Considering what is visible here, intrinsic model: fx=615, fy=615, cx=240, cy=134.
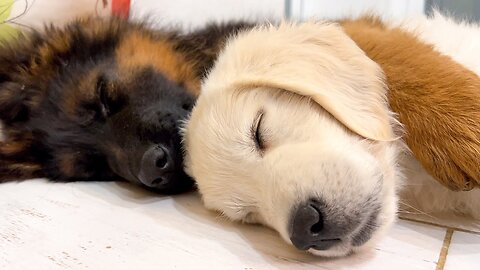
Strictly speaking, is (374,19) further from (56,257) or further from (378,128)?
(56,257)

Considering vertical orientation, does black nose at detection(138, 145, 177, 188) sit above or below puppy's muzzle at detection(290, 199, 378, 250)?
below

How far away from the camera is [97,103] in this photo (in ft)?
5.56

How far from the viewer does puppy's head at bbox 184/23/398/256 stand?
1.08 metres

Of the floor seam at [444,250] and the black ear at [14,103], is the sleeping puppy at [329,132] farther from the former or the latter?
the black ear at [14,103]

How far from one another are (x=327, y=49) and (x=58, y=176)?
86cm

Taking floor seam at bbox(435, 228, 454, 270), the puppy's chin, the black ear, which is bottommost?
the black ear

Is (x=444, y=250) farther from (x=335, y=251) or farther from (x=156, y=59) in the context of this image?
(x=156, y=59)

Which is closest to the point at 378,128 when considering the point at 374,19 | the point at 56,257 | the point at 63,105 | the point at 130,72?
the point at 374,19

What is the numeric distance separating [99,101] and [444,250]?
3.27ft

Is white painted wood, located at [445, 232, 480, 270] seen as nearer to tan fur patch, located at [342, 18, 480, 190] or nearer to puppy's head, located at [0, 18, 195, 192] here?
tan fur patch, located at [342, 18, 480, 190]

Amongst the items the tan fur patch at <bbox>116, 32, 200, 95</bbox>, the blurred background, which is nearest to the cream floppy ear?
the tan fur patch at <bbox>116, 32, 200, 95</bbox>

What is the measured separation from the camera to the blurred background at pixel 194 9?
2035 millimetres

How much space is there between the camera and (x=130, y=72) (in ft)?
5.69

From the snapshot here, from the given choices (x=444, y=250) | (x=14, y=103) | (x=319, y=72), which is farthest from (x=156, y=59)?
(x=444, y=250)
